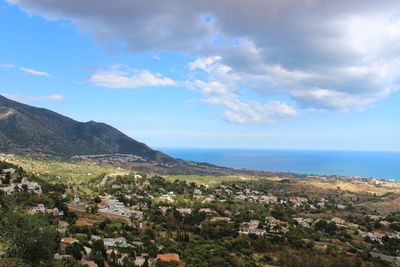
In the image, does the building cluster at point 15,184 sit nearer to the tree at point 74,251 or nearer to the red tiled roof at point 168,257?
the tree at point 74,251

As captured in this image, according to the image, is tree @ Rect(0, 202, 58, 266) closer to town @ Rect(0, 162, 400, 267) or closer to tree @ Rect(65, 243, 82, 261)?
town @ Rect(0, 162, 400, 267)

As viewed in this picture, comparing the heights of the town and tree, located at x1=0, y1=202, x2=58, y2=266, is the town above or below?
below

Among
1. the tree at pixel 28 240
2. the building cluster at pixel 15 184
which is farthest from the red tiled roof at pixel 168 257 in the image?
the building cluster at pixel 15 184

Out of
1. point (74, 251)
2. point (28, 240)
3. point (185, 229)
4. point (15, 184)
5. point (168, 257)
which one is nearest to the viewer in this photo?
point (28, 240)

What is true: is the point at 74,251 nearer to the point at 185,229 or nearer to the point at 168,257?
the point at 168,257

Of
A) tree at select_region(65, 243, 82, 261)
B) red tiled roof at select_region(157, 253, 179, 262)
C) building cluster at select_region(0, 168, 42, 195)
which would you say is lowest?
red tiled roof at select_region(157, 253, 179, 262)

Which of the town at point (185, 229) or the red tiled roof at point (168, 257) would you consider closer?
the town at point (185, 229)

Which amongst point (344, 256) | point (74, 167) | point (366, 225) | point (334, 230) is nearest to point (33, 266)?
point (344, 256)

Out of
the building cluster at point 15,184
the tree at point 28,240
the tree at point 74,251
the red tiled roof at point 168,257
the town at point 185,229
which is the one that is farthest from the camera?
the building cluster at point 15,184

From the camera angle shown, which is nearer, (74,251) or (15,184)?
(74,251)

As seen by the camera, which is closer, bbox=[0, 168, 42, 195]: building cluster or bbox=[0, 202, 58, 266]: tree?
bbox=[0, 202, 58, 266]: tree

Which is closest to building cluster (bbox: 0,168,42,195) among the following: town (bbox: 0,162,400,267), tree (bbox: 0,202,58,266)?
town (bbox: 0,162,400,267)

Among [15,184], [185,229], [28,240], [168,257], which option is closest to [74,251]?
[168,257]

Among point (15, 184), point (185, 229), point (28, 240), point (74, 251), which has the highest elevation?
point (28, 240)
